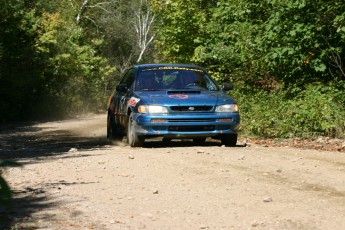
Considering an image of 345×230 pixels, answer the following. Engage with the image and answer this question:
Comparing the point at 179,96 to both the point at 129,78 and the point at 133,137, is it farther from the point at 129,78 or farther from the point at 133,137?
the point at 129,78

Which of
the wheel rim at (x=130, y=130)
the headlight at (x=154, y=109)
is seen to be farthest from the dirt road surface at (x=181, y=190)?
the wheel rim at (x=130, y=130)

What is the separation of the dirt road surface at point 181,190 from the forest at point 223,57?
15.7ft

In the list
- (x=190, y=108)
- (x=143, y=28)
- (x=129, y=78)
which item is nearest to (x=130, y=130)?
(x=190, y=108)

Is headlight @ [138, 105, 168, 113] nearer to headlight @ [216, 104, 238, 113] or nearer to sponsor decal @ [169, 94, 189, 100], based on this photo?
sponsor decal @ [169, 94, 189, 100]

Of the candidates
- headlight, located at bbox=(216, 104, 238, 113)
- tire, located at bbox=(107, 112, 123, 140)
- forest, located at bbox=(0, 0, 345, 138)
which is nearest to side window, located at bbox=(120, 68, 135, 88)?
tire, located at bbox=(107, 112, 123, 140)

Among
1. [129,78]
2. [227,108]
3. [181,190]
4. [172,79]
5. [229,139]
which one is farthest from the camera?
[129,78]

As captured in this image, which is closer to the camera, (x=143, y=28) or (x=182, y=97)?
(x=182, y=97)

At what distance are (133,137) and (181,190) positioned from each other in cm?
650

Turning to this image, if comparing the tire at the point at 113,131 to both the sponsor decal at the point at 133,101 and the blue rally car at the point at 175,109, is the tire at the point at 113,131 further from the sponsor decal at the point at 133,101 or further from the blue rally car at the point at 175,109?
the sponsor decal at the point at 133,101

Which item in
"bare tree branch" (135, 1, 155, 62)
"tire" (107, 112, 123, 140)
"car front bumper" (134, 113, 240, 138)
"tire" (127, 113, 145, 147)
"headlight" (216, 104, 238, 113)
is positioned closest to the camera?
"car front bumper" (134, 113, 240, 138)

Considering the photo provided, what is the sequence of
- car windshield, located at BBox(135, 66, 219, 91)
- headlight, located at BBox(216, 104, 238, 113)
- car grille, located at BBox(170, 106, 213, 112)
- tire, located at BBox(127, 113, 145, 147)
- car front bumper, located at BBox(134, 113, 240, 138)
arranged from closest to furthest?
1. car front bumper, located at BBox(134, 113, 240, 138)
2. car grille, located at BBox(170, 106, 213, 112)
3. tire, located at BBox(127, 113, 145, 147)
4. headlight, located at BBox(216, 104, 238, 113)
5. car windshield, located at BBox(135, 66, 219, 91)

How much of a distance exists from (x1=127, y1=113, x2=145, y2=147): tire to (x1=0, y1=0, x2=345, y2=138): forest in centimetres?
438

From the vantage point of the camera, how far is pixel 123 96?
17.3 metres

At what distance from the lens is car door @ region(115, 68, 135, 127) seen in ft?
55.2
